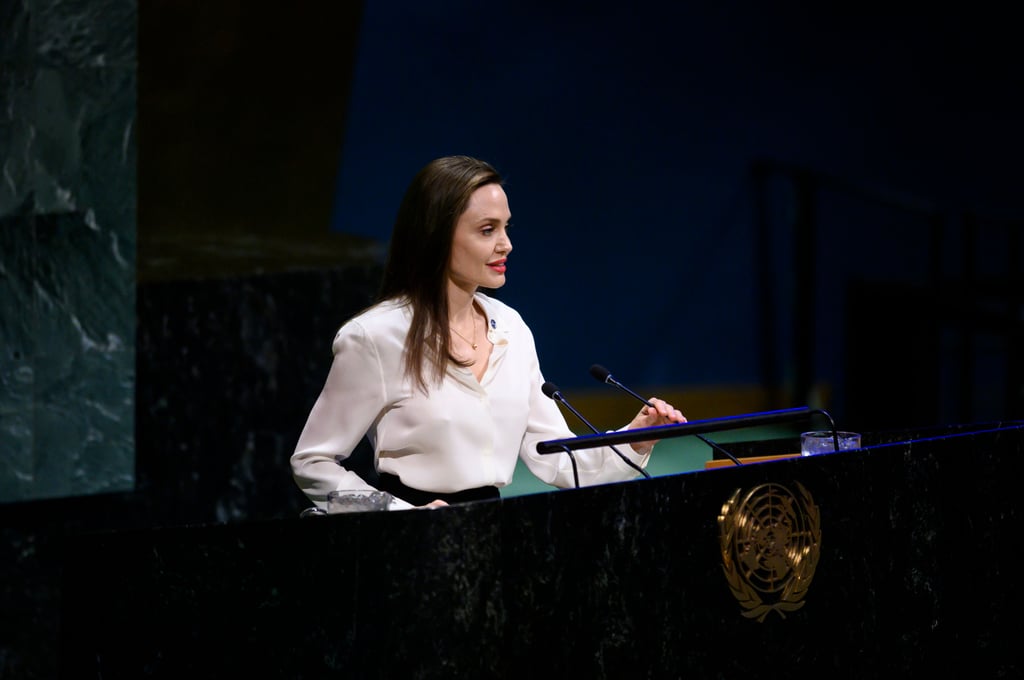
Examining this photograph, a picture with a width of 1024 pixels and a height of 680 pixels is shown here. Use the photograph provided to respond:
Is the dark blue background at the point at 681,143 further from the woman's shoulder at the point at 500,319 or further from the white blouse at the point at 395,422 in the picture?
the white blouse at the point at 395,422

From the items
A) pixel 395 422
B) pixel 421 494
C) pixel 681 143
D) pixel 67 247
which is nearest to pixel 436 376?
pixel 395 422

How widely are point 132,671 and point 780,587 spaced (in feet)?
3.37

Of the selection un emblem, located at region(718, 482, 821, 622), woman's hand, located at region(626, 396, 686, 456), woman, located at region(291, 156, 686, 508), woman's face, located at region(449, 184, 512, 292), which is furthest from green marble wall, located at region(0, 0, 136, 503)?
un emblem, located at region(718, 482, 821, 622)

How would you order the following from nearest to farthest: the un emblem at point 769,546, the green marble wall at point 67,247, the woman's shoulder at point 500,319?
the un emblem at point 769,546 → the woman's shoulder at point 500,319 → the green marble wall at point 67,247

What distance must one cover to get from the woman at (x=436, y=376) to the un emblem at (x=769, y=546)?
320 millimetres

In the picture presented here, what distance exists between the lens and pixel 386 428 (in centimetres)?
235

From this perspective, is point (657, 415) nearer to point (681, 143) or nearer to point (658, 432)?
point (658, 432)

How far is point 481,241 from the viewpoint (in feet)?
7.88

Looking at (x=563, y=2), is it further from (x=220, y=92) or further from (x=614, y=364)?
(x=220, y=92)

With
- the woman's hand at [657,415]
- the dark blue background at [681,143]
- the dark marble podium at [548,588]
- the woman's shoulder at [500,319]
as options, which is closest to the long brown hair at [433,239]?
the woman's shoulder at [500,319]

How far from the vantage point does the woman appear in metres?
2.33

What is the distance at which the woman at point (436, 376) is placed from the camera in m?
2.33

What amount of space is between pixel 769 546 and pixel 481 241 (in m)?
0.80

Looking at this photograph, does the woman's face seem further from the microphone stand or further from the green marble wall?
the green marble wall
